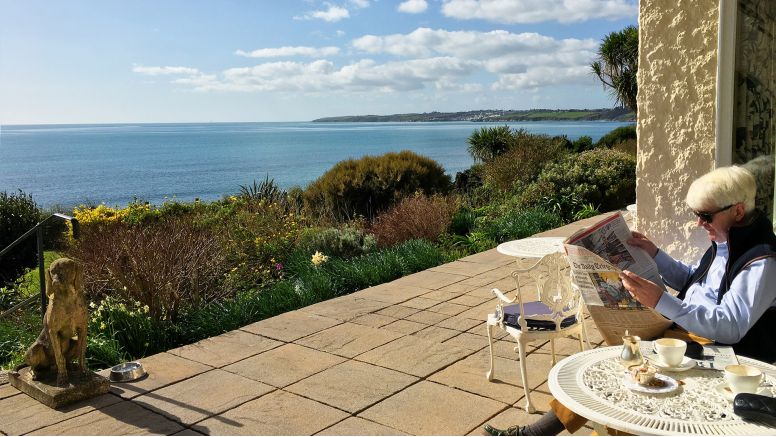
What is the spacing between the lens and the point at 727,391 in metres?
2.06

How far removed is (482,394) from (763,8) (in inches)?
117

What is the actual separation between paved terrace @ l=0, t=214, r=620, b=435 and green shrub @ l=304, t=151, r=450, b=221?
696 cm

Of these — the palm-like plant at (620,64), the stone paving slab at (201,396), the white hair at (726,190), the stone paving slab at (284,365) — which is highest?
the palm-like plant at (620,64)

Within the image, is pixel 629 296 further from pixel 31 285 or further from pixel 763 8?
pixel 31 285

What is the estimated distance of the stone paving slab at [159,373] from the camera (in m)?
3.84

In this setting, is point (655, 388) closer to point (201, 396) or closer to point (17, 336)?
point (201, 396)

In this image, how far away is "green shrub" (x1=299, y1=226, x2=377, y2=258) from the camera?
7.84 meters

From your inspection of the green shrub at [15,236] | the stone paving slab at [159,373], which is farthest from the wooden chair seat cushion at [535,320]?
the green shrub at [15,236]

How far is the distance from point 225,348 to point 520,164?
860 cm

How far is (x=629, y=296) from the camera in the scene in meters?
2.84

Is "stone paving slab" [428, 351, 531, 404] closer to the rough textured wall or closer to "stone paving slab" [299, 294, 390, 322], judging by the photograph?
"stone paving slab" [299, 294, 390, 322]

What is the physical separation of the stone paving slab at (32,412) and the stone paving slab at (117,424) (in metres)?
0.07

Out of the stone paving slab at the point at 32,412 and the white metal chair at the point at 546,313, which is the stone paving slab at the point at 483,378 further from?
the stone paving slab at the point at 32,412

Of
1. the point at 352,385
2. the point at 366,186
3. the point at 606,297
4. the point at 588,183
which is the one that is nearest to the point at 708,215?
the point at 606,297
